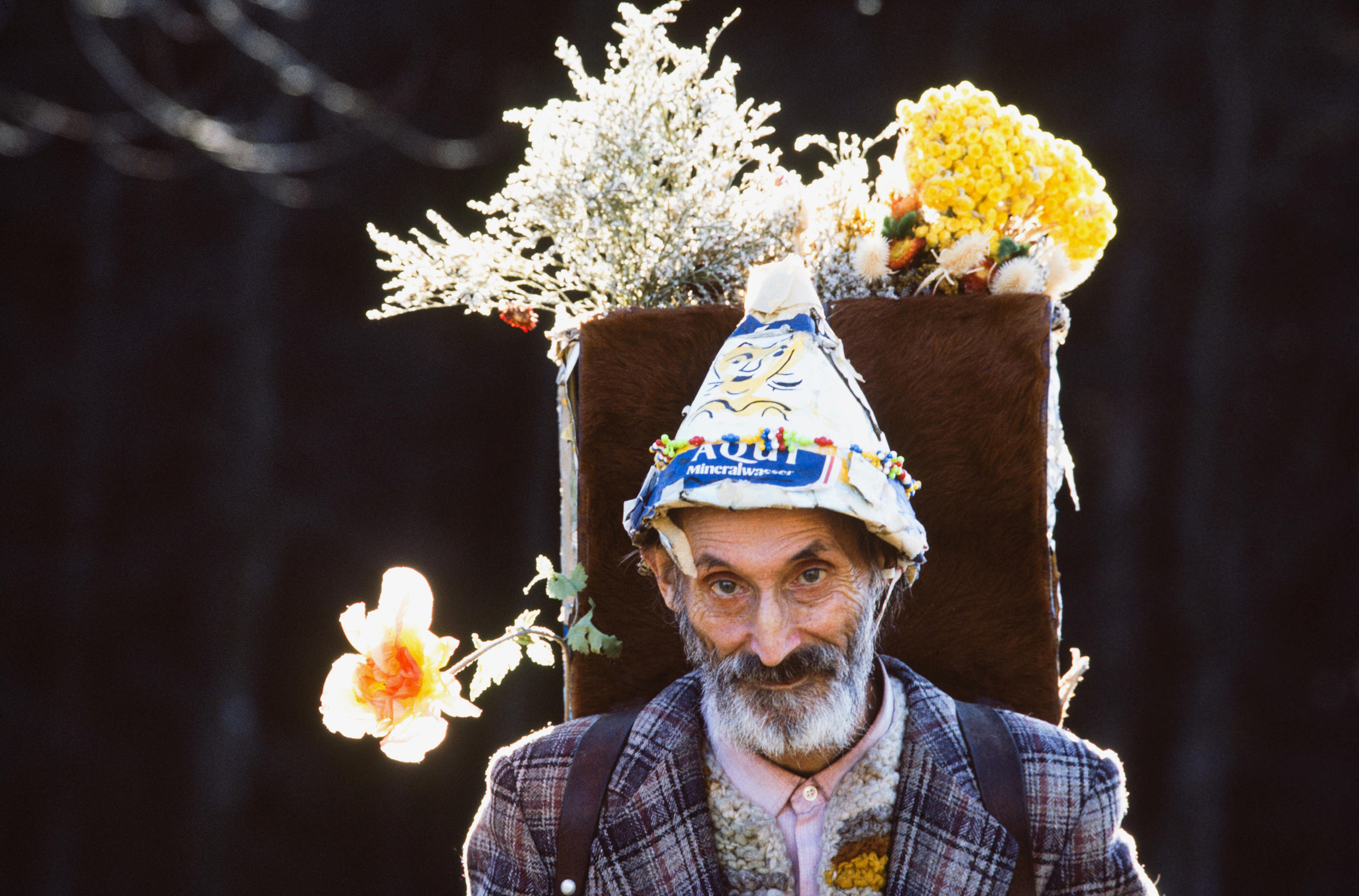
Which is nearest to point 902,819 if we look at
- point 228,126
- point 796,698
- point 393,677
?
point 796,698

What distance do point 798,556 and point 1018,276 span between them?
777 millimetres

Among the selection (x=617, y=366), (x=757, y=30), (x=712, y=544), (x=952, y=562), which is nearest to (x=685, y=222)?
(x=617, y=366)

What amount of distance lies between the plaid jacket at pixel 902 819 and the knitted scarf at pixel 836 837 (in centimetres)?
2

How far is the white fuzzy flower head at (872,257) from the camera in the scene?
96.4 inches

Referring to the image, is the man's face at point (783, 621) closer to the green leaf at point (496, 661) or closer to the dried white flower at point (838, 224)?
the green leaf at point (496, 661)

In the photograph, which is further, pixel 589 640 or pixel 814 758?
pixel 589 640

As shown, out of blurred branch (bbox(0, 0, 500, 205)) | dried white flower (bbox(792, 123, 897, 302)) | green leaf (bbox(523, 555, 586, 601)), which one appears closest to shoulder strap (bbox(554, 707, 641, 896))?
green leaf (bbox(523, 555, 586, 601))

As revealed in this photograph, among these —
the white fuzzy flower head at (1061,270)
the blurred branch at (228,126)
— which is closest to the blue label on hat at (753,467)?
the white fuzzy flower head at (1061,270)

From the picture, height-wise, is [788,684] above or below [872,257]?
below

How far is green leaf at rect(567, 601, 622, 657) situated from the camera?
2.38 meters

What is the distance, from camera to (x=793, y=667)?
2.10 m

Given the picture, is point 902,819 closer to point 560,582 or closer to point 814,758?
point 814,758

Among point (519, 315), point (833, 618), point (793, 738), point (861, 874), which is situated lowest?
point (861, 874)

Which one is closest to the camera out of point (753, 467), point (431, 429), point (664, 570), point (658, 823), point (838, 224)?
point (753, 467)
